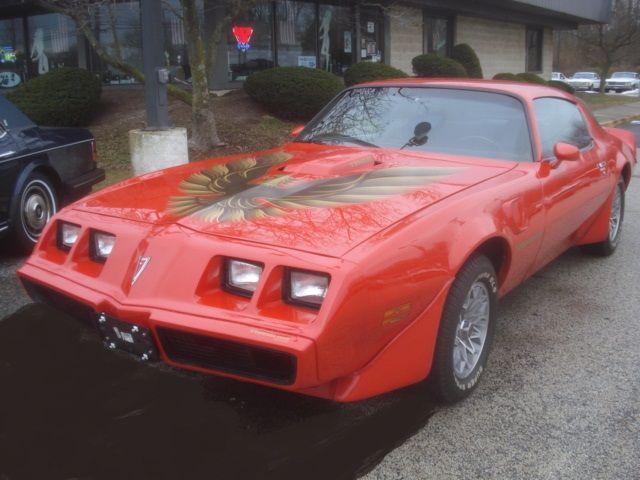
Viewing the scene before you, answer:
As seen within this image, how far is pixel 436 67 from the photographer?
56.9 ft

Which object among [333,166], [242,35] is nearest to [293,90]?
[242,35]

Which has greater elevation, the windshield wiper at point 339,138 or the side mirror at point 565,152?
the windshield wiper at point 339,138

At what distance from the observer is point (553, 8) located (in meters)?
23.0

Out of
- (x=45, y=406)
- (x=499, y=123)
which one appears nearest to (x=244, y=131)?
(x=499, y=123)

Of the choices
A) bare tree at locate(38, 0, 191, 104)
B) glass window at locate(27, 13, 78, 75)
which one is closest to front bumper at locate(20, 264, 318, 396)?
bare tree at locate(38, 0, 191, 104)

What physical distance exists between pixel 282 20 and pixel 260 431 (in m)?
14.0

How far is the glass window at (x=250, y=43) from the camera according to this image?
47.3 ft

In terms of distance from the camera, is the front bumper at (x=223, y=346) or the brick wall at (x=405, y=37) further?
the brick wall at (x=405, y=37)

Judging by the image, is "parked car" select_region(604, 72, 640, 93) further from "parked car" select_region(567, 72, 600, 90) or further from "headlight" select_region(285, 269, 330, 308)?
"headlight" select_region(285, 269, 330, 308)

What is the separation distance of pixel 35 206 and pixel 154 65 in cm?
217

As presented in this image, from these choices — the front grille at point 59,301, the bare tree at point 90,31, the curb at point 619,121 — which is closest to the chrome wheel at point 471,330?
the front grille at point 59,301

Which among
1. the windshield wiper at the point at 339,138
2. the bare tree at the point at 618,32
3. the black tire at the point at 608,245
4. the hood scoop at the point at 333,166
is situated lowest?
the black tire at the point at 608,245

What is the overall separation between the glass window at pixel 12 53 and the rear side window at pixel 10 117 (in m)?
12.3

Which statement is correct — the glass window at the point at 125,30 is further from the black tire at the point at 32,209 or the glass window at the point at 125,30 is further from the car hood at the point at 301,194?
the car hood at the point at 301,194
